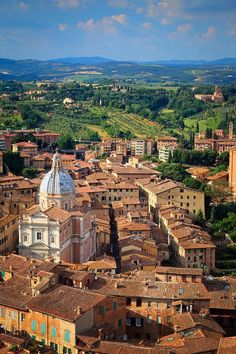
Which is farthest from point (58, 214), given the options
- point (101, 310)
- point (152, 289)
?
point (101, 310)

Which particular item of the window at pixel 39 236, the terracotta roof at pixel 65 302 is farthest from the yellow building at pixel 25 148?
the terracotta roof at pixel 65 302

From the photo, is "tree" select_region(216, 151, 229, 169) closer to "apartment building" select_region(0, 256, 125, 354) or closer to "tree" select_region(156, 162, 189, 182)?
"tree" select_region(156, 162, 189, 182)

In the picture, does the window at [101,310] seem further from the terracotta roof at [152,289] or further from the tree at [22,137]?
the tree at [22,137]

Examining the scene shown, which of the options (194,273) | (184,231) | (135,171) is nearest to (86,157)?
(135,171)

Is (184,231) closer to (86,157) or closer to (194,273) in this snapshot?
(194,273)

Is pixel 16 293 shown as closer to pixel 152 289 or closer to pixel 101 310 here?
pixel 101 310

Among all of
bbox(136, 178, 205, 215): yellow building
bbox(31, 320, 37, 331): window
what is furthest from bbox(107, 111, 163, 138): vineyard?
bbox(31, 320, 37, 331): window

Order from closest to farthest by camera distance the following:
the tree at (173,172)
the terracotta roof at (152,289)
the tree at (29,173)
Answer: the terracotta roof at (152,289)
the tree at (29,173)
the tree at (173,172)
